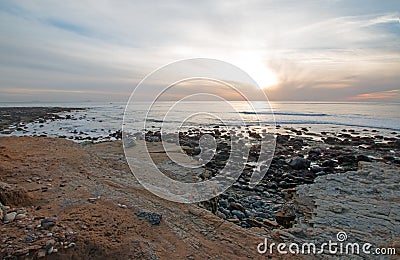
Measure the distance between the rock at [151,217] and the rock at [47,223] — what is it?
1.27 m

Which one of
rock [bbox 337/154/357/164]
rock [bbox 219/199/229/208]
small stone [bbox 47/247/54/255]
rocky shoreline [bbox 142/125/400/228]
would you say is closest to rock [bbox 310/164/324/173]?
rocky shoreline [bbox 142/125/400/228]

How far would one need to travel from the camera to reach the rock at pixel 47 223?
341 centimetres

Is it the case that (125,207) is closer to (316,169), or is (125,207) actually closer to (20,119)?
(316,169)

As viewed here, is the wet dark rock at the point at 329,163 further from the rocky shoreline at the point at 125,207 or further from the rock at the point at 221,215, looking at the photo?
the rock at the point at 221,215

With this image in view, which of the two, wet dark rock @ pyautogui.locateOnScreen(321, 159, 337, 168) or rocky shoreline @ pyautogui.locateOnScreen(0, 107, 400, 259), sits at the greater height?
rocky shoreline @ pyautogui.locateOnScreen(0, 107, 400, 259)

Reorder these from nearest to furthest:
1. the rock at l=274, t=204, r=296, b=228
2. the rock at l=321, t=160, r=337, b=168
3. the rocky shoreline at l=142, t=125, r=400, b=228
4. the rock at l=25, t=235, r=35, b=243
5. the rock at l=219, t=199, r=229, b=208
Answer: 1. the rock at l=25, t=235, r=35, b=243
2. the rock at l=274, t=204, r=296, b=228
3. the rocky shoreline at l=142, t=125, r=400, b=228
4. the rock at l=219, t=199, r=229, b=208
5. the rock at l=321, t=160, r=337, b=168

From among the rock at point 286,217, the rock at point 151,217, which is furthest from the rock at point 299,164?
the rock at point 151,217

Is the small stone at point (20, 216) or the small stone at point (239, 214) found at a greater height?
the small stone at point (20, 216)

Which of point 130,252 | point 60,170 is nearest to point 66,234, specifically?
point 130,252

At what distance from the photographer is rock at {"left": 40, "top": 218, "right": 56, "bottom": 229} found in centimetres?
341

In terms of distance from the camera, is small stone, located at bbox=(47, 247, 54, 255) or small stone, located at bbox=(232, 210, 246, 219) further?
small stone, located at bbox=(232, 210, 246, 219)

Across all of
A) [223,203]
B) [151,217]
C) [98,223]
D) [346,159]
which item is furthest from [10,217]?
[346,159]

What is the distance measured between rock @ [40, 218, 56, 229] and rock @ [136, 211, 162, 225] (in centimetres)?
127

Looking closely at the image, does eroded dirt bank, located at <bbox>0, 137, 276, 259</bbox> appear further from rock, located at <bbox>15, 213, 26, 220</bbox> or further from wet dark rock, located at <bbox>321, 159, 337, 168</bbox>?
wet dark rock, located at <bbox>321, 159, 337, 168</bbox>
